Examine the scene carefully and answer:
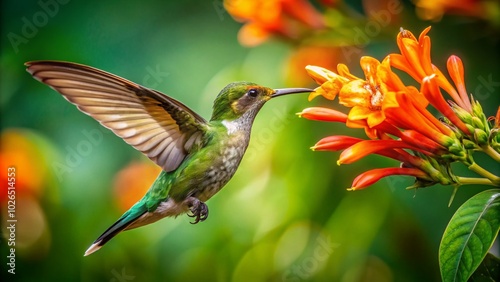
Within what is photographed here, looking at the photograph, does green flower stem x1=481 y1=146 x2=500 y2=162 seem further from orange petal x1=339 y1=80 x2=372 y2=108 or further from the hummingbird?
the hummingbird

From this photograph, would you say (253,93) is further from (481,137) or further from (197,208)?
(481,137)

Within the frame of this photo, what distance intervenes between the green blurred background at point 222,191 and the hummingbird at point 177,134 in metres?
0.49

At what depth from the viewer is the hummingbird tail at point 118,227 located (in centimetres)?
114

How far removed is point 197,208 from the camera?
1.17m

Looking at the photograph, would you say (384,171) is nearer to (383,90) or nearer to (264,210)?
(383,90)

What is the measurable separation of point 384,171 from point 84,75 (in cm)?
50

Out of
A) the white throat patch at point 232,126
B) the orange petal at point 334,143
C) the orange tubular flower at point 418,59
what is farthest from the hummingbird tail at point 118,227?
the orange tubular flower at point 418,59

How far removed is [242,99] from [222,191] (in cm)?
63

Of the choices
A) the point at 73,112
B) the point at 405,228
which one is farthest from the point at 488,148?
the point at 73,112

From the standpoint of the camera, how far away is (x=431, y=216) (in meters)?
1.69

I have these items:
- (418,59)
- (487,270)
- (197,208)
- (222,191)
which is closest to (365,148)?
(418,59)

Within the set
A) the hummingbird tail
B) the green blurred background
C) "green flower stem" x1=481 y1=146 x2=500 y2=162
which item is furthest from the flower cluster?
the green blurred background

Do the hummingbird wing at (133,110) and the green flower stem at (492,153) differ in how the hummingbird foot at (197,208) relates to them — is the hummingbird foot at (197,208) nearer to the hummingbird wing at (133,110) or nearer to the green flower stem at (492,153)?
the hummingbird wing at (133,110)

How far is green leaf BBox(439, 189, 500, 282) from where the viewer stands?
0.86m
